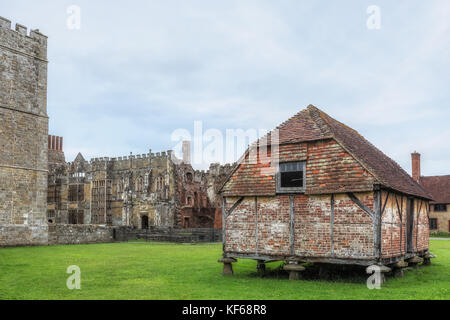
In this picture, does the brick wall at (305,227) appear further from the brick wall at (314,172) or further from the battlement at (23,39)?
the battlement at (23,39)

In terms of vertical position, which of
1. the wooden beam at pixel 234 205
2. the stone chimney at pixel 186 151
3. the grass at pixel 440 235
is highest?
the stone chimney at pixel 186 151

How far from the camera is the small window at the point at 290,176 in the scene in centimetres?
1552

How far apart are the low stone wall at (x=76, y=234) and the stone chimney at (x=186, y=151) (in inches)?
826

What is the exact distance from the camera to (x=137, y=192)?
182 ft

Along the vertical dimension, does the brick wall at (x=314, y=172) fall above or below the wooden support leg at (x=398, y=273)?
above

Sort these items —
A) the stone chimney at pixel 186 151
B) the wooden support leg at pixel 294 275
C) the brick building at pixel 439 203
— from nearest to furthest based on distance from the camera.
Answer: the wooden support leg at pixel 294 275 < the brick building at pixel 439 203 < the stone chimney at pixel 186 151

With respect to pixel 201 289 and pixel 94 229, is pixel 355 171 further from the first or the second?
pixel 94 229

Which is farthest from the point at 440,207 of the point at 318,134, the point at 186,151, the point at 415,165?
the point at 318,134

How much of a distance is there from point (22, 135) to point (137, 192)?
2586cm

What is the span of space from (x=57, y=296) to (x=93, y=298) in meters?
1.08

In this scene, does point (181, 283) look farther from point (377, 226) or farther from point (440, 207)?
point (440, 207)

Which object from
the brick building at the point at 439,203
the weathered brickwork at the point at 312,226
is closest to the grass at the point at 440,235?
the brick building at the point at 439,203
